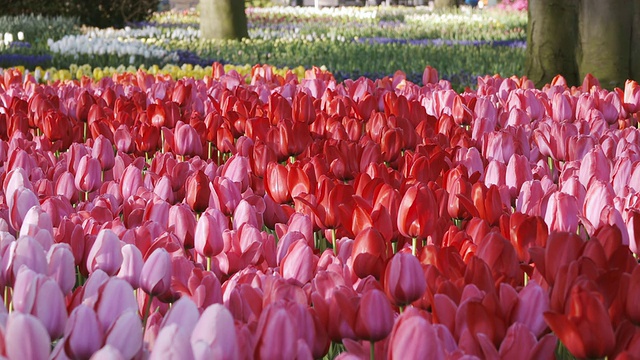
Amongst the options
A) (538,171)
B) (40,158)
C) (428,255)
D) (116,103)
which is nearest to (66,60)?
(116,103)

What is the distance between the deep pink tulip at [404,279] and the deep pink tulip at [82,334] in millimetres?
580

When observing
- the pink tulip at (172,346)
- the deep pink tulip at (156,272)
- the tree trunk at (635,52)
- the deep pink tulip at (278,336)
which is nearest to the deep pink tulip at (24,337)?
the pink tulip at (172,346)

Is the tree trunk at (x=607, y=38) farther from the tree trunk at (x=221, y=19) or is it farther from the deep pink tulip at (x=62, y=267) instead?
the tree trunk at (x=221, y=19)

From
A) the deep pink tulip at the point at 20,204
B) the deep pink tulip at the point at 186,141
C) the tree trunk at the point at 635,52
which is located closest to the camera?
the deep pink tulip at the point at 20,204

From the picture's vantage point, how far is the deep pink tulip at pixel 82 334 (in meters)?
1.62

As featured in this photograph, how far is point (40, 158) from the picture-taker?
370 centimetres

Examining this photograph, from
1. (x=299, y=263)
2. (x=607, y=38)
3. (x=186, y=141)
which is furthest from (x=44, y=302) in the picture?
(x=607, y=38)

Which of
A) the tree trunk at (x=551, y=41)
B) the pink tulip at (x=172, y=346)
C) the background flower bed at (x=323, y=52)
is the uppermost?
the pink tulip at (x=172, y=346)

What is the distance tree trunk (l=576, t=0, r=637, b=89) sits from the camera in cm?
784

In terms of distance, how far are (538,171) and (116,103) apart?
2.47 metres

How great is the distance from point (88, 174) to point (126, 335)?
1.72 m

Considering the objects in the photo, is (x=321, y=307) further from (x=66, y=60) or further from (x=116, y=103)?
(x=66, y=60)

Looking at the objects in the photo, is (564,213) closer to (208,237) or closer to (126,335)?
(208,237)

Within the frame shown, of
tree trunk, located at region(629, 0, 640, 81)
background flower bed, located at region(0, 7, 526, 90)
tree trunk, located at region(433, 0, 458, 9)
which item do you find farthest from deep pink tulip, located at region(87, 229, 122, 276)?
tree trunk, located at region(433, 0, 458, 9)
